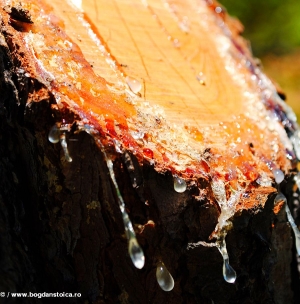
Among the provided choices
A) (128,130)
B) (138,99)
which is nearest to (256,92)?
(138,99)

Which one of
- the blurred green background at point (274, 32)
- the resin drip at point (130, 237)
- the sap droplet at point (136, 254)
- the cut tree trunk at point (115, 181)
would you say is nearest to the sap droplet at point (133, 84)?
the cut tree trunk at point (115, 181)

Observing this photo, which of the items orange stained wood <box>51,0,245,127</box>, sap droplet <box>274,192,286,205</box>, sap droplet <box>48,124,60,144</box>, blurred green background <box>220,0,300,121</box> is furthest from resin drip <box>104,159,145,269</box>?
blurred green background <box>220,0,300,121</box>

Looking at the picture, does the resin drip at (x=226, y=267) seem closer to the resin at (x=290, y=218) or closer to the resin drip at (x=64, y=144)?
the resin at (x=290, y=218)

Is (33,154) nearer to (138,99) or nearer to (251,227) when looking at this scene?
(138,99)

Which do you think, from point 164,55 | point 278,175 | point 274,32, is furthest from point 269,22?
point 278,175

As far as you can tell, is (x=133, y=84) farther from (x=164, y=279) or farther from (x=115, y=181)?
(x=164, y=279)
